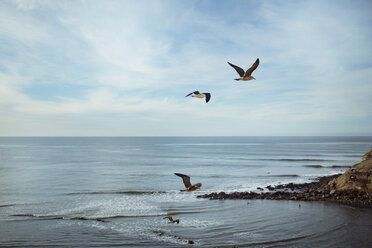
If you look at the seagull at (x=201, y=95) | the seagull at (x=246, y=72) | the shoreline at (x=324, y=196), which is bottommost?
the shoreline at (x=324, y=196)

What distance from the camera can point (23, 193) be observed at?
24625 millimetres

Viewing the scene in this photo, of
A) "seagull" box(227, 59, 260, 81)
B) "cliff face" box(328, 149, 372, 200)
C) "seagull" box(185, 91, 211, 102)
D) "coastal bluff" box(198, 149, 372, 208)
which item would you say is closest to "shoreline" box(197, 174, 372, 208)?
"coastal bluff" box(198, 149, 372, 208)

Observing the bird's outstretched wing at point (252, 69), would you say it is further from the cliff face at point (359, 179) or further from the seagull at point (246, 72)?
the cliff face at point (359, 179)

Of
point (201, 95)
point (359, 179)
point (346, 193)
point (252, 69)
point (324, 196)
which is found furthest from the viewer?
point (324, 196)

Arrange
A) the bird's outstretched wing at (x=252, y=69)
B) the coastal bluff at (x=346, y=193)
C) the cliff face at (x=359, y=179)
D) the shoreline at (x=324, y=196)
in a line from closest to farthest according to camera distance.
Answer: the bird's outstretched wing at (x=252, y=69), the shoreline at (x=324, y=196), the coastal bluff at (x=346, y=193), the cliff face at (x=359, y=179)

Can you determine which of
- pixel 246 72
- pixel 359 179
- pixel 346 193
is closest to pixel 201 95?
pixel 246 72

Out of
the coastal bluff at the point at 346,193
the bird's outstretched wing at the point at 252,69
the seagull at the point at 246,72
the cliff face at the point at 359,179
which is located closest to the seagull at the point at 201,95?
the seagull at the point at 246,72

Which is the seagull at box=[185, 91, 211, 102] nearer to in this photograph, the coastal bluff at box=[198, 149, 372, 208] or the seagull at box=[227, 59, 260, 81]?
the seagull at box=[227, 59, 260, 81]

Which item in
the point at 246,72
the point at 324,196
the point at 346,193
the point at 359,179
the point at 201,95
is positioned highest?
the point at 246,72

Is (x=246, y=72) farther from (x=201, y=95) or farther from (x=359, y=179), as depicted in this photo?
(x=359, y=179)

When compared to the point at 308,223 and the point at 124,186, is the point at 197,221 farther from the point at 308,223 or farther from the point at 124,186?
the point at 124,186

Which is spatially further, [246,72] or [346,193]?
[346,193]

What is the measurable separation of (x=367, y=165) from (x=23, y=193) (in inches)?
1114

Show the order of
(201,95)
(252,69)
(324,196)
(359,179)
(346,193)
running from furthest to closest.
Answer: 1. (324,196)
2. (346,193)
3. (359,179)
4. (201,95)
5. (252,69)
